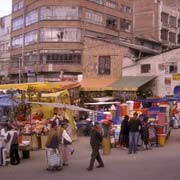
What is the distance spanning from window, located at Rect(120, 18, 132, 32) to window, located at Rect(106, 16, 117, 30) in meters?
1.81

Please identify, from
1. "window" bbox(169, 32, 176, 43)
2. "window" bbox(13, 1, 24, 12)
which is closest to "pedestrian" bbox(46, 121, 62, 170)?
"window" bbox(13, 1, 24, 12)

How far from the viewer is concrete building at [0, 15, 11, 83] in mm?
66438

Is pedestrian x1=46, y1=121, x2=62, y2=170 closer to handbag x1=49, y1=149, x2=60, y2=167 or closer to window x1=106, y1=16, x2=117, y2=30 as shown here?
handbag x1=49, y1=149, x2=60, y2=167

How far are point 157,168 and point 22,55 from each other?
48663 millimetres

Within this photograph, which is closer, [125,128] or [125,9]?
[125,128]

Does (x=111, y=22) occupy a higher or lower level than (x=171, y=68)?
higher

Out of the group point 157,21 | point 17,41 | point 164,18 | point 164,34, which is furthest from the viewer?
point 164,18

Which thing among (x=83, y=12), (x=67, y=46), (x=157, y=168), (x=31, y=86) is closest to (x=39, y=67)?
(x=67, y=46)

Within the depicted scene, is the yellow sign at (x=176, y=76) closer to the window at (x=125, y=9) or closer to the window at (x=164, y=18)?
the window at (x=125, y=9)

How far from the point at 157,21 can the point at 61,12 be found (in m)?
19.9

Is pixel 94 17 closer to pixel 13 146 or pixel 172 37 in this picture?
pixel 172 37

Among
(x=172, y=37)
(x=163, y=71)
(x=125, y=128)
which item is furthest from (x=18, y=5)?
(x=125, y=128)

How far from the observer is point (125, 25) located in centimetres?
6569

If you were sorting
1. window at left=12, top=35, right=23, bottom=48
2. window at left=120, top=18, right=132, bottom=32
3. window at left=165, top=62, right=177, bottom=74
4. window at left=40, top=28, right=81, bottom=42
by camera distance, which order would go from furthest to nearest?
window at left=120, top=18, right=132, bottom=32
window at left=12, top=35, right=23, bottom=48
window at left=40, top=28, right=81, bottom=42
window at left=165, top=62, right=177, bottom=74
